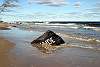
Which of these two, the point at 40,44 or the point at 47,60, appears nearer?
the point at 47,60

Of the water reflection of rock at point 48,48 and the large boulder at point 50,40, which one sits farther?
the large boulder at point 50,40

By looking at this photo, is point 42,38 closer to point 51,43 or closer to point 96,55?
point 51,43

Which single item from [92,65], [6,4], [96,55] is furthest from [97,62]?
[6,4]

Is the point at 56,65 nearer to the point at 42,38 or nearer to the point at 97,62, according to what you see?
the point at 97,62

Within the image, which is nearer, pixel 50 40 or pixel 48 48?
pixel 48 48

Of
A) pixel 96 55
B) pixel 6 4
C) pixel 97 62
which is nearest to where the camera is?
pixel 97 62

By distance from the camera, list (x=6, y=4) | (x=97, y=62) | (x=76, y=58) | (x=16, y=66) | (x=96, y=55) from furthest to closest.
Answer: (x=6, y=4) < (x=96, y=55) < (x=76, y=58) < (x=97, y=62) < (x=16, y=66)

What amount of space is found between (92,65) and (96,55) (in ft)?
6.25

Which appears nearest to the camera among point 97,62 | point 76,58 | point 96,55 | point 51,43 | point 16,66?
point 16,66

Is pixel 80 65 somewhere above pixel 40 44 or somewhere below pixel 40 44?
above

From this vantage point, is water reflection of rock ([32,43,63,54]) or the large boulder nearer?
water reflection of rock ([32,43,63,54])

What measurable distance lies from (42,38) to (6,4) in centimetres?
1297

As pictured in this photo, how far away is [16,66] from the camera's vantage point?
7.03 meters

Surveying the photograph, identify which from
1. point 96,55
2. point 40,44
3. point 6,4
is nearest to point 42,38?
point 40,44
